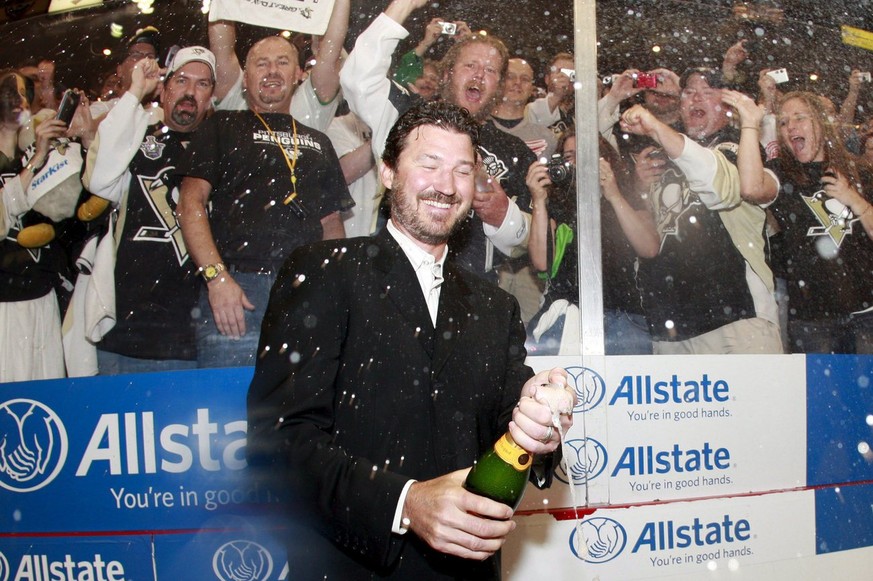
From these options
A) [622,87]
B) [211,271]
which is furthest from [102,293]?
[622,87]

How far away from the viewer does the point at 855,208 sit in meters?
3.03

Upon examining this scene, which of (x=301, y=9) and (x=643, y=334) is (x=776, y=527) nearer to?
(x=643, y=334)

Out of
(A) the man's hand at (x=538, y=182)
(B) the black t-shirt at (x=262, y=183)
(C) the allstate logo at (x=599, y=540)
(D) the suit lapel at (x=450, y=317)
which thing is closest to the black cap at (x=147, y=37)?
(B) the black t-shirt at (x=262, y=183)

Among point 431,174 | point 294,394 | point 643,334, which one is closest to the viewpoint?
point 294,394

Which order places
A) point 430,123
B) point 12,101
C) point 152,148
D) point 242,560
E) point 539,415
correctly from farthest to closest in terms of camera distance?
point 12,101 < point 152,148 < point 242,560 < point 430,123 < point 539,415

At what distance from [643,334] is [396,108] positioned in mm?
1311

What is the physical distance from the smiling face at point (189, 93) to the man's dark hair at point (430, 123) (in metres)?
1.18

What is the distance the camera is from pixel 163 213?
2633mm

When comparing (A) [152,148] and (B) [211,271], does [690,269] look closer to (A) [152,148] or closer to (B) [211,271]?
(B) [211,271]

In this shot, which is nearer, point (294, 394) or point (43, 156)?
point (294, 394)

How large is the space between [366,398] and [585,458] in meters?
1.22

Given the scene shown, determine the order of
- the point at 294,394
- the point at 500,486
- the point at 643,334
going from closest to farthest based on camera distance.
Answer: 1. the point at 500,486
2. the point at 294,394
3. the point at 643,334

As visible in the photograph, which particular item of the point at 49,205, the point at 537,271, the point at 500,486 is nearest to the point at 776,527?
the point at 537,271

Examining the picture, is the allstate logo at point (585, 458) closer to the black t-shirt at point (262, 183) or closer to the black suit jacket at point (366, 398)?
the black suit jacket at point (366, 398)
